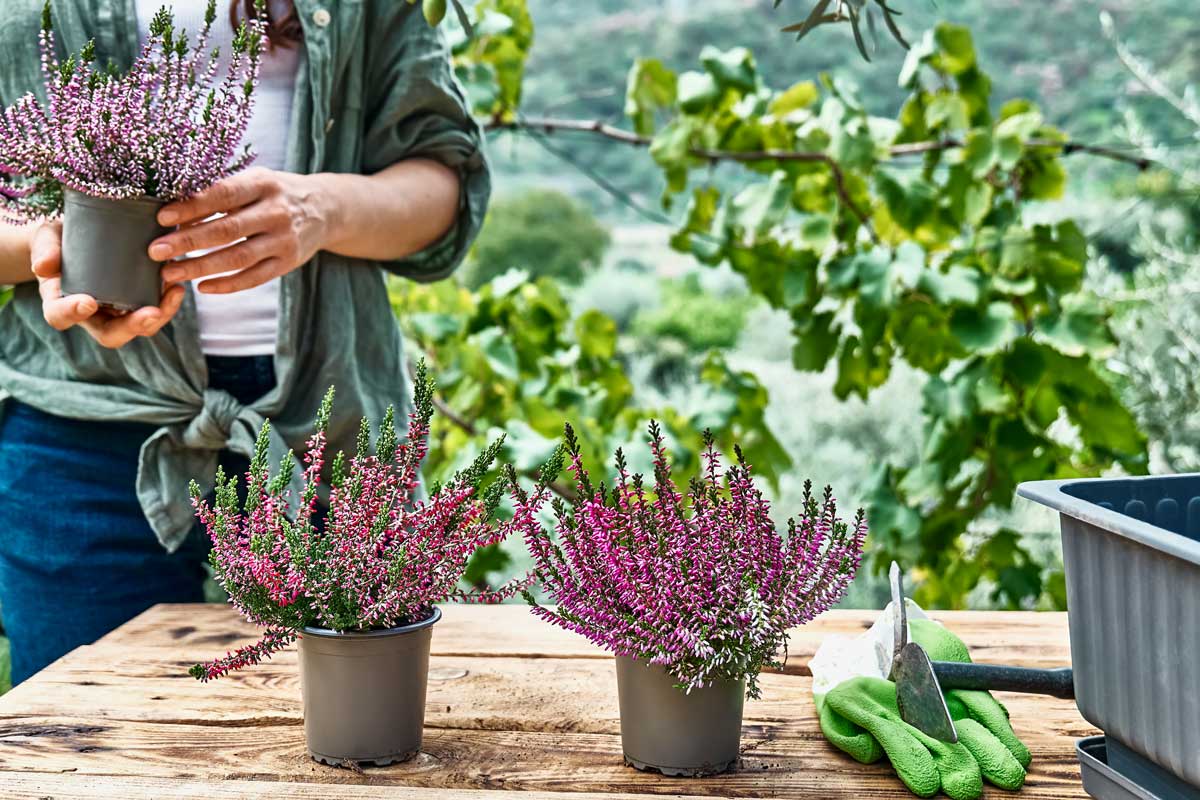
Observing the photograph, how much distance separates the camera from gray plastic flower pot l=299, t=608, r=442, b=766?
74 cm

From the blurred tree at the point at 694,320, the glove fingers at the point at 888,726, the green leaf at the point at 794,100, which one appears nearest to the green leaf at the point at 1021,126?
the green leaf at the point at 794,100

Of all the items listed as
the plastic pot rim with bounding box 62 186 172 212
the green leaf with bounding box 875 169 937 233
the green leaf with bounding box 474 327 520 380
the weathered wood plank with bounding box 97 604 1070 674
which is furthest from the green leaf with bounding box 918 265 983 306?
the plastic pot rim with bounding box 62 186 172 212

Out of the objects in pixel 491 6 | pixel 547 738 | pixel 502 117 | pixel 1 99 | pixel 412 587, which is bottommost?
pixel 547 738

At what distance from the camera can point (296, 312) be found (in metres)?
1.16

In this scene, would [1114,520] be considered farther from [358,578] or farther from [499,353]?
[499,353]

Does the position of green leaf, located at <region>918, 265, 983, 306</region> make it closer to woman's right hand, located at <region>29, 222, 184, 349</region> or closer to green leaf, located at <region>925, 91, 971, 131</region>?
green leaf, located at <region>925, 91, 971, 131</region>

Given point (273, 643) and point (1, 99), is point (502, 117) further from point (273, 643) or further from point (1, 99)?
point (273, 643)

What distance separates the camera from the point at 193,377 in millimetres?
1152

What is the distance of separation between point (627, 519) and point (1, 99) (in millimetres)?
783

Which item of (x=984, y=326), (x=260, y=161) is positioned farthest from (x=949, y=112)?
(x=260, y=161)

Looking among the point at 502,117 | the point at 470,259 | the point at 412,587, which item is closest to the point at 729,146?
the point at 502,117

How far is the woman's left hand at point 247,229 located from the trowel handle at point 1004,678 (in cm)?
63

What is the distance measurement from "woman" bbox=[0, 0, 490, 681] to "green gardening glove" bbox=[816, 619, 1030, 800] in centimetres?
61

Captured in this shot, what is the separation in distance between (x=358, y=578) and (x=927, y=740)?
1.23 feet
